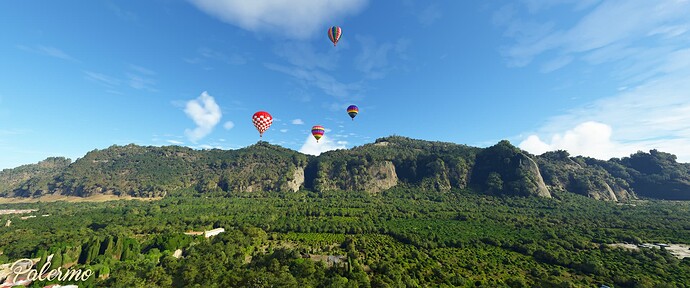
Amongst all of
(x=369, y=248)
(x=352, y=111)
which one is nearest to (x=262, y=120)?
(x=352, y=111)

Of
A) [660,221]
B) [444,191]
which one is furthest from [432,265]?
[444,191]

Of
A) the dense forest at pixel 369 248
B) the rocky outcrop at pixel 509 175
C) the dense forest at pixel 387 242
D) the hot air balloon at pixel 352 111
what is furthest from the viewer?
the rocky outcrop at pixel 509 175

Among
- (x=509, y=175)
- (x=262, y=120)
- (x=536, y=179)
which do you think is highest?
(x=262, y=120)

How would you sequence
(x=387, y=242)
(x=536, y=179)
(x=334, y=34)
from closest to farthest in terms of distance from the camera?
(x=334, y=34) < (x=387, y=242) < (x=536, y=179)

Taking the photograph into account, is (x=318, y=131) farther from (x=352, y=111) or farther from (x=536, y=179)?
(x=536, y=179)

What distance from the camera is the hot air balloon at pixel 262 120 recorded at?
2645 inches

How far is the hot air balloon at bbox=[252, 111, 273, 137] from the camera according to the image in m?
67.2

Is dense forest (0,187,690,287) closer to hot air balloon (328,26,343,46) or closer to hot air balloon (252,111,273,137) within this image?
hot air balloon (252,111,273,137)

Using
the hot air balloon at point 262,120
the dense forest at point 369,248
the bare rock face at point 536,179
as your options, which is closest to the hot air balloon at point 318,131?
the hot air balloon at point 262,120

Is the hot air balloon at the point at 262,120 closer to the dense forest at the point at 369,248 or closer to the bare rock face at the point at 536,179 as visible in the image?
the dense forest at the point at 369,248

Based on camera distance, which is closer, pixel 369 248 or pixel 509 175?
pixel 369 248

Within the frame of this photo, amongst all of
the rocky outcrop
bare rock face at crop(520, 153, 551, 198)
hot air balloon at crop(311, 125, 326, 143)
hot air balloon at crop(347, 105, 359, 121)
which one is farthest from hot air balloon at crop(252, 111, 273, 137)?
bare rock face at crop(520, 153, 551, 198)

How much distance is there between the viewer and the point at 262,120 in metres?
67.4

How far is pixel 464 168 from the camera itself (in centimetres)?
19688
